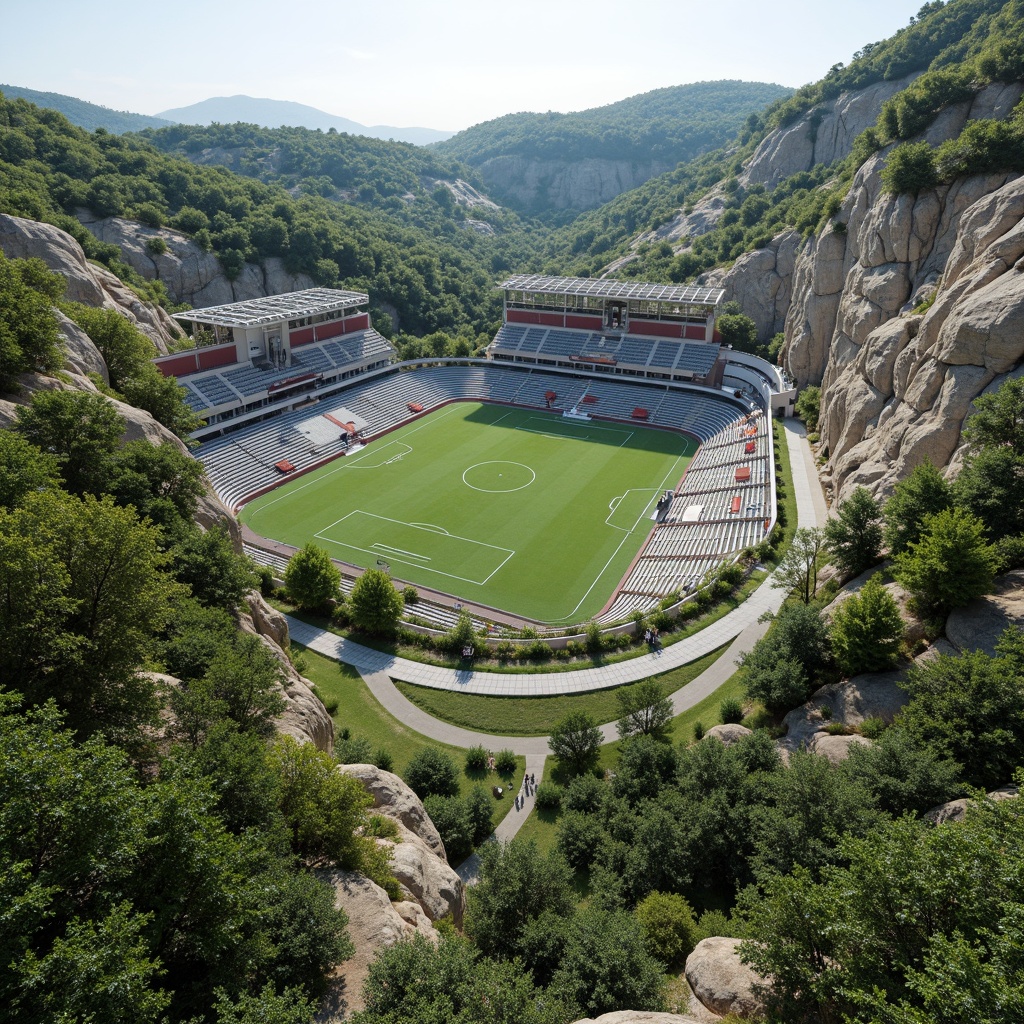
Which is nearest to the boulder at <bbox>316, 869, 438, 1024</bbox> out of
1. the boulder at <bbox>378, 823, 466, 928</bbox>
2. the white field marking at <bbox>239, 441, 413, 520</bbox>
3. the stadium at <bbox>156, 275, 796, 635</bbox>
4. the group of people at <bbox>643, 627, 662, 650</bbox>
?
the boulder at <bbox>378, 823, 466, 928</bbox>

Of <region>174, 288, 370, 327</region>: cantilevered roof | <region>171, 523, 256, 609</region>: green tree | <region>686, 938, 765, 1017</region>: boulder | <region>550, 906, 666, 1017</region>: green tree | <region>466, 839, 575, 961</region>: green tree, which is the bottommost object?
<region>466, 839, 575, 961</region>: green tree

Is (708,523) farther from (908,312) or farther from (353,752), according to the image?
(353,752)

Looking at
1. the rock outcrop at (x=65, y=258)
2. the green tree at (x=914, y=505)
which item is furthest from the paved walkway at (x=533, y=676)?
the rock outcrop at (x=65, y=258)

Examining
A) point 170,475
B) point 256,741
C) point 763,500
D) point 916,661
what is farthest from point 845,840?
point 763,500

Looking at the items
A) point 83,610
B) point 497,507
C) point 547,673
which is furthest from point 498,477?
point 83,610

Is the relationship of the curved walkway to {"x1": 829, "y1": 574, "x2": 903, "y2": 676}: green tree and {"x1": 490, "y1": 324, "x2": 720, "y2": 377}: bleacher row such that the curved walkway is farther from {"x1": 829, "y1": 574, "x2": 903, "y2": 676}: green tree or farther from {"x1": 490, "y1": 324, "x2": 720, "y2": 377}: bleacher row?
{"x1": 490, "y1": 324, "x2": 720, "y2": 377}: bleacher row

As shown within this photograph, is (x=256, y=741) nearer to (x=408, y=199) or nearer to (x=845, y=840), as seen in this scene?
(x=845, y=840)
